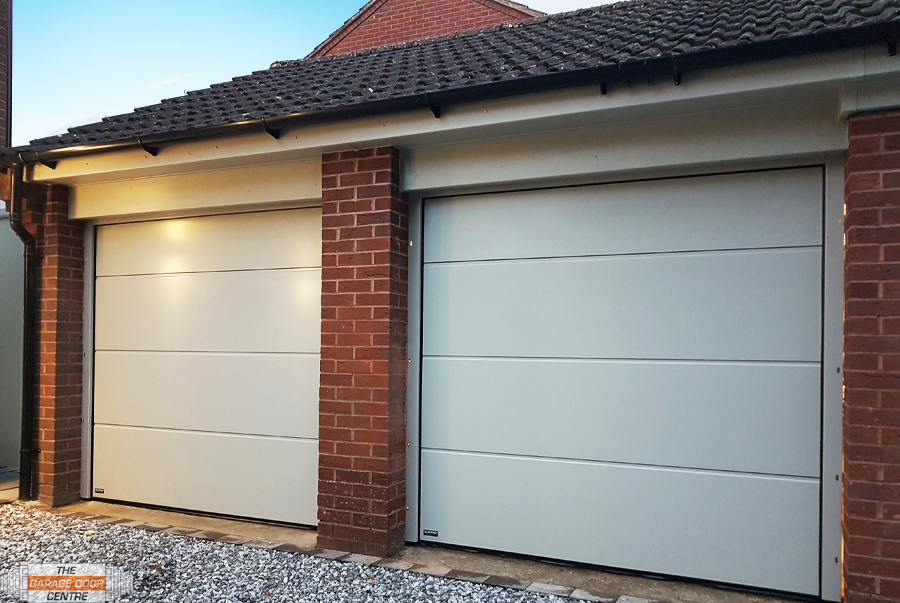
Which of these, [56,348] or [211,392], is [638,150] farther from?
[56,348]

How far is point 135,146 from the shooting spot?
5160mm

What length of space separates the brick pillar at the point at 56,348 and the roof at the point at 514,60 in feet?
1.74

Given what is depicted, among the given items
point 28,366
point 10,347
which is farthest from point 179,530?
point 10,347

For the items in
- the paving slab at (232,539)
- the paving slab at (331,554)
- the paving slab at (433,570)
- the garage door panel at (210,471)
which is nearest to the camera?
the paving slab at (433,570)

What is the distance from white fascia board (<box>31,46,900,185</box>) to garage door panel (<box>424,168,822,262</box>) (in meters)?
0.47

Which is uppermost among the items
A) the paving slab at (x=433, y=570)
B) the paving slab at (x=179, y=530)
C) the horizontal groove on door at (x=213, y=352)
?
the horizontal groove on door at (x=213, y=352)

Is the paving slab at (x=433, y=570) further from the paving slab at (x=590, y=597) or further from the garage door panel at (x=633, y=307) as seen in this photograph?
the garage door panel at (x=633, y=307)

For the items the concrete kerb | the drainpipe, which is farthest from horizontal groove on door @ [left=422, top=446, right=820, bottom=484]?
the drainpipe

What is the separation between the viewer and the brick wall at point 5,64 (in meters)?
7.21

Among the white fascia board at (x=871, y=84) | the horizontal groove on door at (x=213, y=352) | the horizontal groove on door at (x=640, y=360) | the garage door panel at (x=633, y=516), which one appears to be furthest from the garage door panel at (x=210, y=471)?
the white fascia board at (x=871, y=84)

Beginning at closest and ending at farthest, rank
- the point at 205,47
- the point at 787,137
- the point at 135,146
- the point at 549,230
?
the point at 787,137 → the point at 549,230 → the point at 135,146 → the point at 205,47

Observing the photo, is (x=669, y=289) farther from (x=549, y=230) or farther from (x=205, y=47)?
(x=205, y=47)

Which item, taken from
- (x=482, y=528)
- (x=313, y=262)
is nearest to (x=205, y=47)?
(x=313, y=262)

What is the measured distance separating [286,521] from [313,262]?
2002mm
